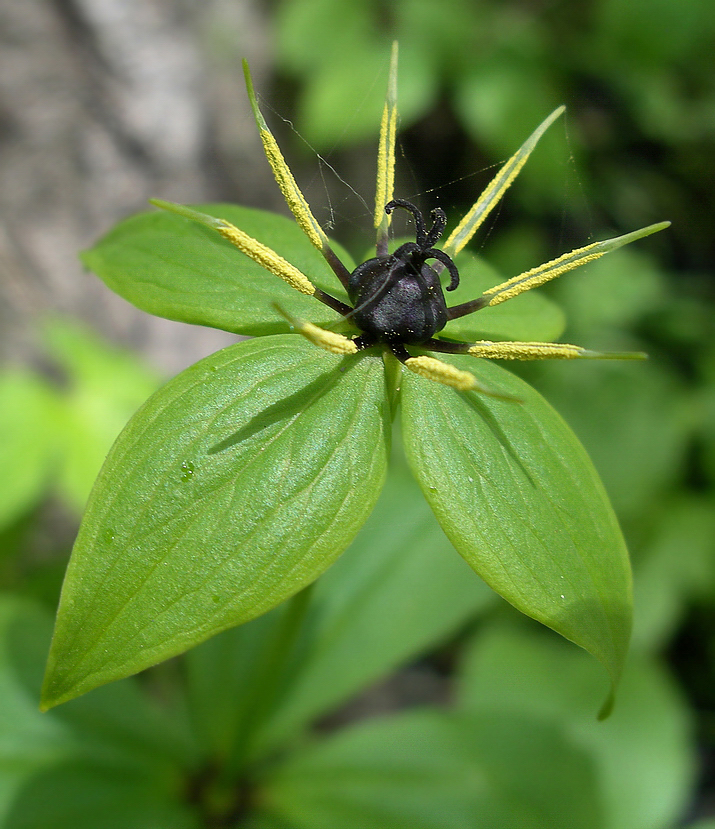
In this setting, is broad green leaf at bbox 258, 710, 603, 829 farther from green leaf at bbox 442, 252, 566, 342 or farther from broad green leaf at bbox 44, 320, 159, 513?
green leaf at bbox 442, 252, 566, 342

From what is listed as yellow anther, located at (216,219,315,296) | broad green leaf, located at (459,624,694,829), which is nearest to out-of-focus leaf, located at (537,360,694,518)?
broad green leaf, located at (459,624,694,829)

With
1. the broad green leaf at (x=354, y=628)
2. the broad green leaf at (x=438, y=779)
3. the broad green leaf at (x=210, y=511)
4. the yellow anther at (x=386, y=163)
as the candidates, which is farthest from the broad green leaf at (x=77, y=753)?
the yellow anther at (x=386, y=163)

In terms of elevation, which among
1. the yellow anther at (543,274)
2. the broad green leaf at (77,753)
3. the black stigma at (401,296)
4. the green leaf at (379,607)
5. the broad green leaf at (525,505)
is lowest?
the green leaf at (379,607)

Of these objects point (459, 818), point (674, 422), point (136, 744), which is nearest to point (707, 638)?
point (674, 422)

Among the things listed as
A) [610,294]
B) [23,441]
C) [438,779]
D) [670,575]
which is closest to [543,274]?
[438,779]

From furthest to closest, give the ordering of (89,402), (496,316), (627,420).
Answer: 1. (627,420)
2. (89,402)
3. (496,316)

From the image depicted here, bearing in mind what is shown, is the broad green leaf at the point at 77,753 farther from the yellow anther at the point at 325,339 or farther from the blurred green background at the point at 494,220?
the yellow anther at the point at 325,339

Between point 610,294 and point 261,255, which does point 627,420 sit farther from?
point 261,255
